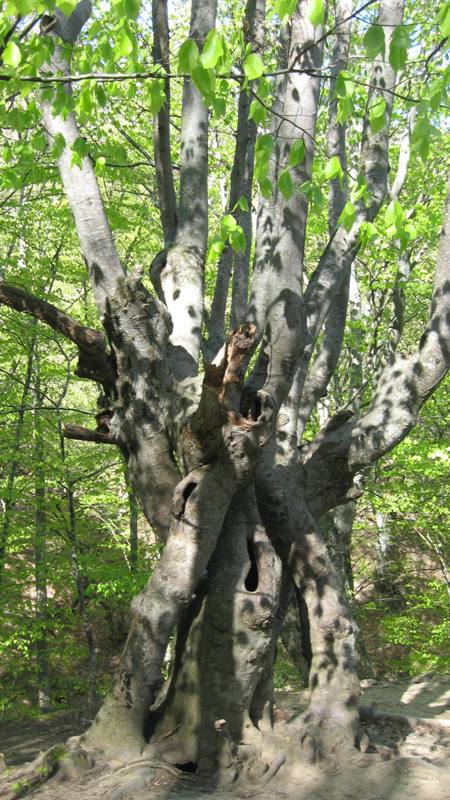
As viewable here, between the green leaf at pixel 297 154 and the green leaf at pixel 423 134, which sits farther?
the green leaf at pixel 297 154

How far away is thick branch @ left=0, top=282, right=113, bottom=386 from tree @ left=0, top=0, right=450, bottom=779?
15 millimetres

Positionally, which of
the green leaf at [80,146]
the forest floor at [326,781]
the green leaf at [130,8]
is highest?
the green leaf at [80,146]

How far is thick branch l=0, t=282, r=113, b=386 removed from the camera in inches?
197

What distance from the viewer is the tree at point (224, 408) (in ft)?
14.6

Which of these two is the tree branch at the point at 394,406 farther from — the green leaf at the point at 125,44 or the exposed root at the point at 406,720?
the green leaf at the point at 125,44

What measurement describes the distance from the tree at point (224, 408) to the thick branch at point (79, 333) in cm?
2

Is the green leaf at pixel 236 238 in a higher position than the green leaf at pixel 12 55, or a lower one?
lower

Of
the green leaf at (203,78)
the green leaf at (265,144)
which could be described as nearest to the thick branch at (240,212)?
the green leaf at (265,144)

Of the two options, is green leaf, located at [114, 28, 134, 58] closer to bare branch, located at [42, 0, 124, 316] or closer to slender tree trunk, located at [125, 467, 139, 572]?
bare branch, located at [42, 0, 124, 316]

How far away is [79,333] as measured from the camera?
16.4 ft

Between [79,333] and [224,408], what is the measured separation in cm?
134

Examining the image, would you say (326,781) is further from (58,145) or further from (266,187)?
(58,145)

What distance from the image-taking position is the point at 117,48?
3725 mm

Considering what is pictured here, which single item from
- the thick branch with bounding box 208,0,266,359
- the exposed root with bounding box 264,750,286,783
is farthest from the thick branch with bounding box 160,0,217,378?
the exposed root with bounding box 264,750,286,783
